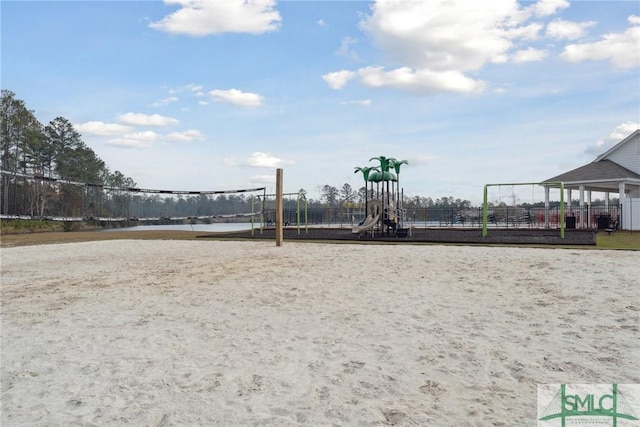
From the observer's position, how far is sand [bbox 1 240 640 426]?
2479 mm

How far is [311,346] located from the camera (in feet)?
11.6

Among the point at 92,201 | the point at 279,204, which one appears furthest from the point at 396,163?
the point at 92,201

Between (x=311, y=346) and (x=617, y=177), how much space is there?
22.0 metres

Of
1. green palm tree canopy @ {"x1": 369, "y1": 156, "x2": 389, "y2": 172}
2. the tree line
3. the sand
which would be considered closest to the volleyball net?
the tree line

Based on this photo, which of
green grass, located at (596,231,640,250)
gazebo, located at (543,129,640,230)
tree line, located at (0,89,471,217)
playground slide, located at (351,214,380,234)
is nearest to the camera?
green grass, located at (596,231,640,250)

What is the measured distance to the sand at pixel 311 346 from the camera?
8.13 feet

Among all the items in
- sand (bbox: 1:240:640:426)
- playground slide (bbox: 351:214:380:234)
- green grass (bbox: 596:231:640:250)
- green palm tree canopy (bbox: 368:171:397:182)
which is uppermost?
green palm tree canopy (bbox: 368:171:397:182)

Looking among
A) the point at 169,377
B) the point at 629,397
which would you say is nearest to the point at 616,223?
the point at 629,397

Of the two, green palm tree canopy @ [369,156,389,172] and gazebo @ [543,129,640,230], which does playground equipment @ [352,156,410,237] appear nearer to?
green palm tree canopy @ [369,156,389,172]

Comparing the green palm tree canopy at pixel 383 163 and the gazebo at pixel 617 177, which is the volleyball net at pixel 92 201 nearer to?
the green palm tree canopy at pixel 383 163

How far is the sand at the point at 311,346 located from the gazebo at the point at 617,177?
1579 centimetres

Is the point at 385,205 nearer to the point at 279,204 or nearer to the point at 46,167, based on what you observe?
the point at 279,204

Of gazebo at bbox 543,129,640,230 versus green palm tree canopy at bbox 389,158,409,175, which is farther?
gazebo at bbox 543,129,640,230

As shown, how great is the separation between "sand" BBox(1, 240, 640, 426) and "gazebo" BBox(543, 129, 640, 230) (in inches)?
622
